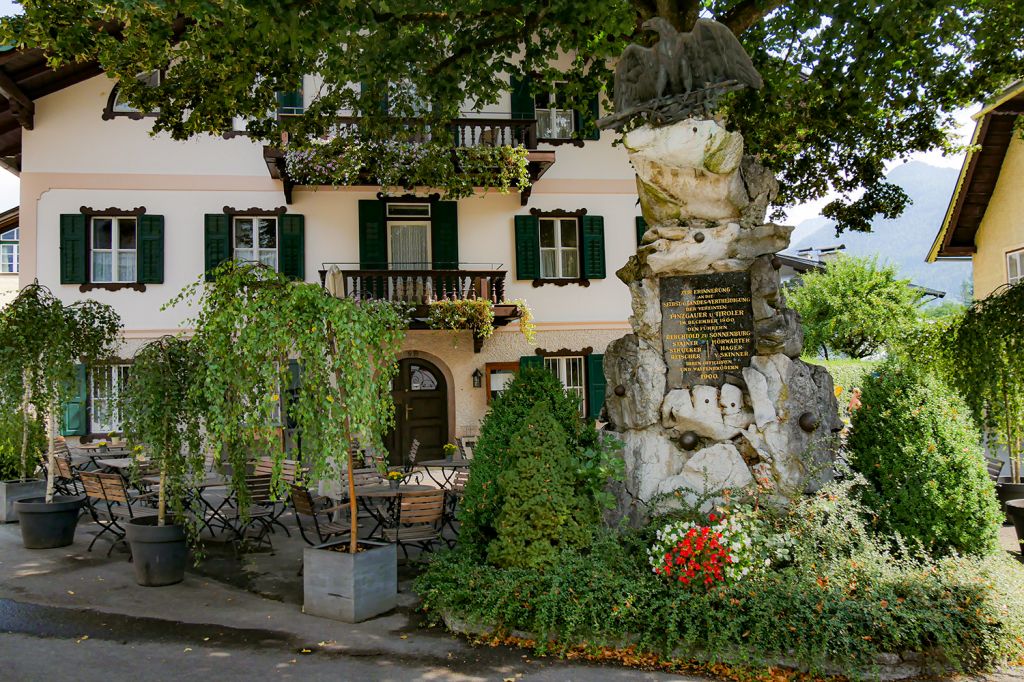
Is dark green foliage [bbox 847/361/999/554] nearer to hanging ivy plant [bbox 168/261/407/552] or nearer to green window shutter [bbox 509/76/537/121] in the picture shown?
hanging ivy plant [bbox 168/261/407/552]

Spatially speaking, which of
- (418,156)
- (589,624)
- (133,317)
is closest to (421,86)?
(418,156)

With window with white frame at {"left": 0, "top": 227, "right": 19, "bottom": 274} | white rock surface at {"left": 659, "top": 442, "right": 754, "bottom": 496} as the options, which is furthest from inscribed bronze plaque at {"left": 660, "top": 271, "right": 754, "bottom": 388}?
window with white frame at {"left": 0, "top": 227, "right": 19, "bottom": 274}

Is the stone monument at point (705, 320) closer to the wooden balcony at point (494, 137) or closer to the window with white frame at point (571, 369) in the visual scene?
the wooden balcony at point (494, 137)

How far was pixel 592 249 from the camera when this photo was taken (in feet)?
57.2

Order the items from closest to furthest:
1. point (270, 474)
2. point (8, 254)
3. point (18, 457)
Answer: point (270, 474) → point (18, 457) → point (8, 254)

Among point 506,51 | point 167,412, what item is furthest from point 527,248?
point 167,412

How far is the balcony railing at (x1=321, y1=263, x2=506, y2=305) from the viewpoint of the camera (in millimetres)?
15438

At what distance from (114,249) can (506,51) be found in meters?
10.4

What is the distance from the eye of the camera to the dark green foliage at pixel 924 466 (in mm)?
6324

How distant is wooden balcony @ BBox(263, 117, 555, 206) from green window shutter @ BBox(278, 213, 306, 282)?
428 millimetres

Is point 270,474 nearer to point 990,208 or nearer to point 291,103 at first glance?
point 291,103

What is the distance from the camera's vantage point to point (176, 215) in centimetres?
1636

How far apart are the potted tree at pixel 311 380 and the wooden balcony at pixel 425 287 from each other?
8.31 meters

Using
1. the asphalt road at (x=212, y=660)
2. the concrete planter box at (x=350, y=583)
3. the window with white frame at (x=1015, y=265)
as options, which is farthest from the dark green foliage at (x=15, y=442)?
the window with white frame at (x=1015, y=265)
